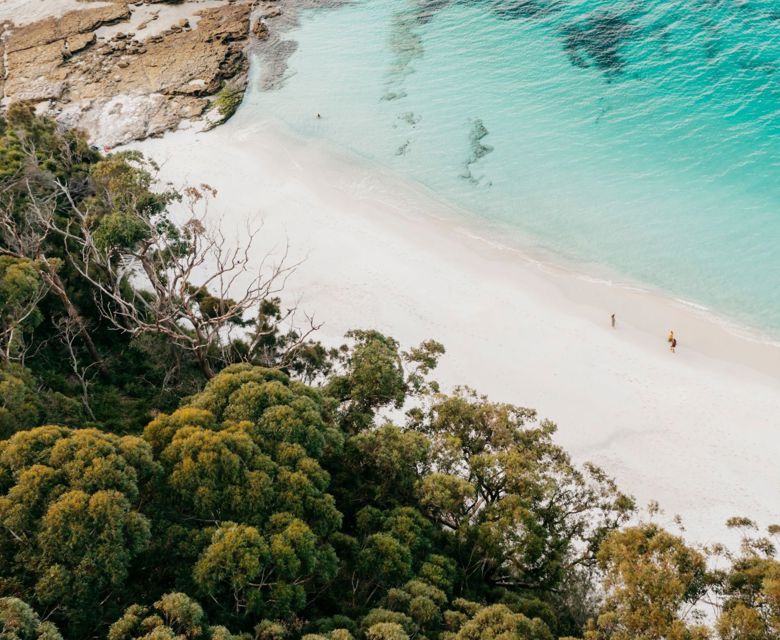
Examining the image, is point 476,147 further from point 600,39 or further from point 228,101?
point 228,101

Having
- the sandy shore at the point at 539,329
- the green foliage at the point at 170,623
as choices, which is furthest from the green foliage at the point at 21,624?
the sandy shore at the point at 539,329

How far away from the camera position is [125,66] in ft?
186

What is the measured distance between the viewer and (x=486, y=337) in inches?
1286

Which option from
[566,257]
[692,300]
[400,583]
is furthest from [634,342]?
[400,583]

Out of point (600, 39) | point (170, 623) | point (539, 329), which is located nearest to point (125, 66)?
point (600, 39)

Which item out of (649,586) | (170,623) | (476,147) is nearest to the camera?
(170,623)

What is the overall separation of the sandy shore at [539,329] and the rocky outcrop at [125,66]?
339 inches

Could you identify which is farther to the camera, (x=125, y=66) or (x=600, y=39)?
(x=125, y=66)

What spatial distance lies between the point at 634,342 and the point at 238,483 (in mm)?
23357

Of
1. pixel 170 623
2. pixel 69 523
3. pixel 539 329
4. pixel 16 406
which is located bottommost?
pixel 539 329

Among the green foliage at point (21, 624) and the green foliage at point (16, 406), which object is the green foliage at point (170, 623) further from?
the green foliage at point (16, 406)

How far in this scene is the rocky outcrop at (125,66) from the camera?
50719 millimetres

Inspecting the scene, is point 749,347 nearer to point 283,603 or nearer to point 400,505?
point 400,505

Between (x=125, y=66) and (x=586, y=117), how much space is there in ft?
135
